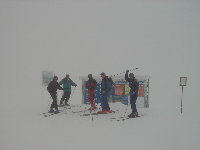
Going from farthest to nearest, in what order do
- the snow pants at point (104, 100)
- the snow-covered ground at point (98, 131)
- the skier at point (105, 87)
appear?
the snow pants at point (104, 100) < the skier at point (105, 87) < the snow-covered ground at point (98, 131)

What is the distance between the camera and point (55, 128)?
10.5 meters

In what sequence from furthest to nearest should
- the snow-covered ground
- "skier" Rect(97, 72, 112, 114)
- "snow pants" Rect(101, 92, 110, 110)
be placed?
"snow pants" Rect(101, 92, 110, 110) → "skier" Rect(97, 72, 112, 114) → the snow-covered ground

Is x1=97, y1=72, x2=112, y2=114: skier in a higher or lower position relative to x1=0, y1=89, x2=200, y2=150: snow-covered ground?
higher

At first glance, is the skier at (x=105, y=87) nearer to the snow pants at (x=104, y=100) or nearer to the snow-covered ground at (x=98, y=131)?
the snow pants at (x=104, y=100)

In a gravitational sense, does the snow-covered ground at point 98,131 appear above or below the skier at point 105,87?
below

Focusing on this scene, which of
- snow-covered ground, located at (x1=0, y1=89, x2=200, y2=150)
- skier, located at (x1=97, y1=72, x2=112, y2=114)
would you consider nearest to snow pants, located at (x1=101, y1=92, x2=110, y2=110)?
skier, located at (x1=97, y1=72, x2=112, y2=114)

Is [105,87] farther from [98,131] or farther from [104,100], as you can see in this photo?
[98,131]

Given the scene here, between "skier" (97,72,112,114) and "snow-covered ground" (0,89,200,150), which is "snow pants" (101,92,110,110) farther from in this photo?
"snow-covered ground" (0,89,200,150)

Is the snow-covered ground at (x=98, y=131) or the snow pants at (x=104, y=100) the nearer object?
the snow-covered ground at (x=98, y=131)

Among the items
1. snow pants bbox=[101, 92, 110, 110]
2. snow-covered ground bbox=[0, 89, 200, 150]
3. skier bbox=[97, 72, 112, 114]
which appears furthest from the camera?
snow pants bbox=[101, 92, 110, 110]

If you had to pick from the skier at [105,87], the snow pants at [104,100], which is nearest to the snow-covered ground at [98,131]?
the skier at [105,87]

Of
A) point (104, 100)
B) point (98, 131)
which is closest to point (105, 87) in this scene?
point (104, 100)

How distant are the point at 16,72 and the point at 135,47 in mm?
14127

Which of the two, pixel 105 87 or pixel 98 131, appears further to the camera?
pixel 105 87
